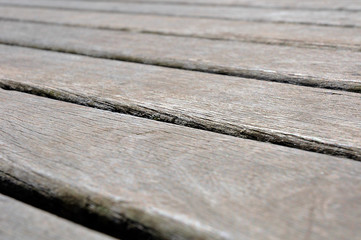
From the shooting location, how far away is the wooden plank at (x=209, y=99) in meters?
0.50

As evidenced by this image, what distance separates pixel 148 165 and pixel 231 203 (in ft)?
0.35

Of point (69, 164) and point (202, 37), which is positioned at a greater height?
point (202, 37)

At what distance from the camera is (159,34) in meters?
1.02

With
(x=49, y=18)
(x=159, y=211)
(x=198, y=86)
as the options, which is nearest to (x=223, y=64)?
(x=198, y=86)

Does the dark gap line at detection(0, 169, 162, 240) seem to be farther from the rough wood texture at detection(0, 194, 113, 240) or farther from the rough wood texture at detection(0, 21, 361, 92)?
the rough wood texture at detection(0, 21, 361, 92)

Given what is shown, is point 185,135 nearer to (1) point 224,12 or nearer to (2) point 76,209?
(2) point 76,209

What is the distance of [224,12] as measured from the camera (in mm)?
1239

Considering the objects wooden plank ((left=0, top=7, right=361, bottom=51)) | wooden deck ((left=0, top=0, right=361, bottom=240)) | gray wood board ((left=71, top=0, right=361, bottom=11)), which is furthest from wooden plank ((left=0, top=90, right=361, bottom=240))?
gray wood board ((left=71, top=0, right=361, bottom=11))

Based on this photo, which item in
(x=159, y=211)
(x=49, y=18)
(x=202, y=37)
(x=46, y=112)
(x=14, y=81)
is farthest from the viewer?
(x=49, y=18)

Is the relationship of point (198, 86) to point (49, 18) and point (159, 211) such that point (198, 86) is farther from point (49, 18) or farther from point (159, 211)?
point (49, 18)

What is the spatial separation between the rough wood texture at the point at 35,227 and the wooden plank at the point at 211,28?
64 centimetres

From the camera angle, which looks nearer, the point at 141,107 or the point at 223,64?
the point at 141,107

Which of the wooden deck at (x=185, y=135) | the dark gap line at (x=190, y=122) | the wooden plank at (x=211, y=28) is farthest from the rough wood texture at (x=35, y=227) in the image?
the wooden plank at (x=211, y=28)

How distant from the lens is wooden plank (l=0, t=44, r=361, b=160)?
19.7 inches
